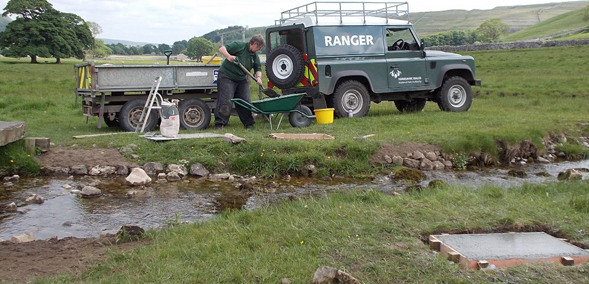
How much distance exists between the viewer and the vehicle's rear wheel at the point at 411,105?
51.4 ft

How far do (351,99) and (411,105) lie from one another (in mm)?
2900

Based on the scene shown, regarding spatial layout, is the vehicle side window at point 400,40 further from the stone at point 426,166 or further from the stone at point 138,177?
the stone at point 138,177

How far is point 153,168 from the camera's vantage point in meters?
8.87

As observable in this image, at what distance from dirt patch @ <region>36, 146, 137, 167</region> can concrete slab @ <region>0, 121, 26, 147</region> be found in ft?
1.57

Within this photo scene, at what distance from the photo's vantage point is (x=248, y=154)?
9289 mm

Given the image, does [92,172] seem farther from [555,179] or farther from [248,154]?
[555,179]

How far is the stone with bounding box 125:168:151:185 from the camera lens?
26.9ft

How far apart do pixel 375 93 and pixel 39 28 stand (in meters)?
55.1

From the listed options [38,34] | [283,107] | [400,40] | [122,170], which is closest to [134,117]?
[122,170]

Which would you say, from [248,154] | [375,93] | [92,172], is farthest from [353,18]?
[92,172]

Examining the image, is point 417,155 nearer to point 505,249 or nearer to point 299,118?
point 299,118

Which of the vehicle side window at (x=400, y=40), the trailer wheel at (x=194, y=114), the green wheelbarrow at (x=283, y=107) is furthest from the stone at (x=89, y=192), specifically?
the vehicle side window at (x=400, y=40)

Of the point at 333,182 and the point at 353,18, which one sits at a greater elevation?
the point at 353,18

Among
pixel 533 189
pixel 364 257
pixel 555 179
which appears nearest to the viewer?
pixel 364 257
